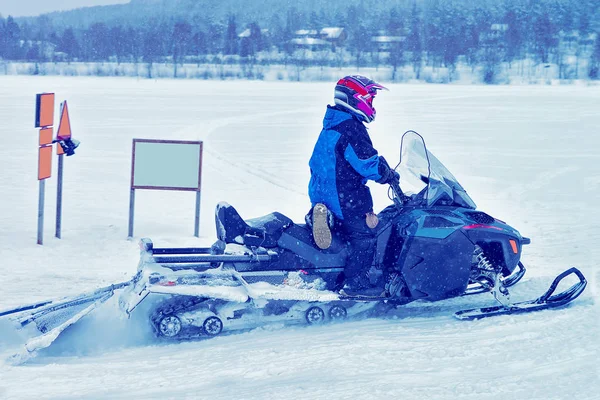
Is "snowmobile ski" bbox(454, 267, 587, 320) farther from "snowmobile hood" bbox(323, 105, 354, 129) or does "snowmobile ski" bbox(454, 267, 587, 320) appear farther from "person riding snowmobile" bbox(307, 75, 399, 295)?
"snowmobile hood" bbox(323, 105, 354, 129)

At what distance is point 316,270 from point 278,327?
0.44 metres

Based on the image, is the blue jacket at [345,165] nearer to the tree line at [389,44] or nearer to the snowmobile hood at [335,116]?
the snowmobile hood at [335,116]

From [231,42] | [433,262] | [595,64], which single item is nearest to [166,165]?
[433,262]

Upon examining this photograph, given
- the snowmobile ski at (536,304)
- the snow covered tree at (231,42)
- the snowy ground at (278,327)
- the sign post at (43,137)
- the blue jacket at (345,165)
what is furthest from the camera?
the snow covered tree at (231,42)

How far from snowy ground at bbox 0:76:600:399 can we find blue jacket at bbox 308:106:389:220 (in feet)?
2.52

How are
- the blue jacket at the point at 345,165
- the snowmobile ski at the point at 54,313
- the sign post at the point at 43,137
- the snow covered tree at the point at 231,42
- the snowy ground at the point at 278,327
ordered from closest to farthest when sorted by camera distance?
the snowy ground at the point at 278,327 → the snowmobile ski at the point at 54,313 → the blue jacket at the point at 345,165 → the sign post at the point at 43,137 → the snow covered tree at the point at 231,42

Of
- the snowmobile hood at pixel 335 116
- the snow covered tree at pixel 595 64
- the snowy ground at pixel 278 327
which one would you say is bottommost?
the snowy ground at pixel 278 327

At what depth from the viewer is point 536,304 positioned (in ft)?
16.2

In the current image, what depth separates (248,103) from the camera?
28328 mm

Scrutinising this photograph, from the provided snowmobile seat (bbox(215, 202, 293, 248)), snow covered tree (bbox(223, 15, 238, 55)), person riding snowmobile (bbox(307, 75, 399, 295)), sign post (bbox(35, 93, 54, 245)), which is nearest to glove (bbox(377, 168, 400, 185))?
person riding snowmobile (bbox(307, 75, 399, 295))

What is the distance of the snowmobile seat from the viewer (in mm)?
4676

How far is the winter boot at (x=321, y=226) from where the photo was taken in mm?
4727

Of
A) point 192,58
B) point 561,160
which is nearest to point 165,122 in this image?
point 561,160

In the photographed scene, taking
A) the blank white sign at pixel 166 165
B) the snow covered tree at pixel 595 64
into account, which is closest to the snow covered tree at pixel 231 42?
the snow covered tree at pixel 595 64
